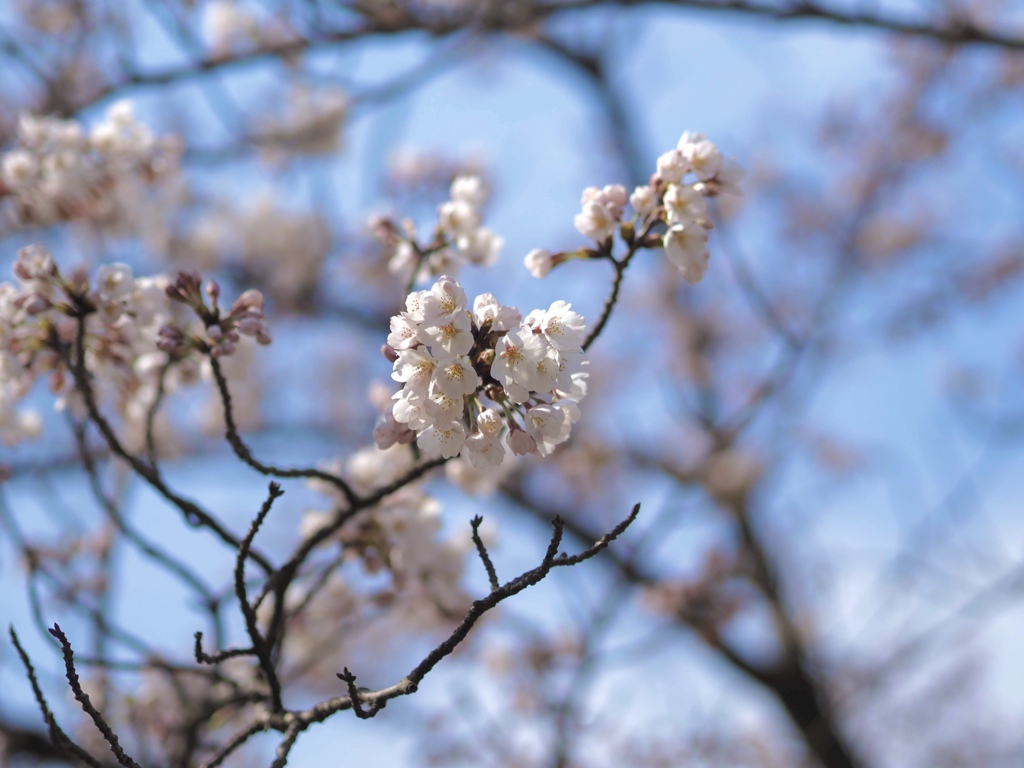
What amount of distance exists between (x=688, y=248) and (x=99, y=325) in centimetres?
152

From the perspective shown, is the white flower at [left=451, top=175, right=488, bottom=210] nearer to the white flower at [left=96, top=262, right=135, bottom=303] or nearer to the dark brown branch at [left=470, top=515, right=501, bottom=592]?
the white flower at [left=96, top=262, right=135, bottom=303]

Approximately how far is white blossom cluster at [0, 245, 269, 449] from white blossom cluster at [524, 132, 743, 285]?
798 mm

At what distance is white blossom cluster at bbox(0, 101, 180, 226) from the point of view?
2.85 meters

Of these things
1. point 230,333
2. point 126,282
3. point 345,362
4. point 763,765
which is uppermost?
point 345,362

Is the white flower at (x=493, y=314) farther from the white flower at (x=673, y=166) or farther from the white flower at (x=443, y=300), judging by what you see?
the white flower at (x=673, y=166)

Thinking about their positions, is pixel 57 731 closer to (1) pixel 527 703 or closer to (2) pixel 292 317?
(1) pixel 527 703

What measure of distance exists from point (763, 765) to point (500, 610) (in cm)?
655

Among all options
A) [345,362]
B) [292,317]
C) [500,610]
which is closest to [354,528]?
[500,610]

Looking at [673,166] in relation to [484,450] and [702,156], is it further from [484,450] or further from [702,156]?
[484,450]

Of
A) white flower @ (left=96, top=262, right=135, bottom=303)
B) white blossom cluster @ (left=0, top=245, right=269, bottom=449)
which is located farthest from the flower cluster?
white flower @ (left=96, top=262, right=135, bottom=303)

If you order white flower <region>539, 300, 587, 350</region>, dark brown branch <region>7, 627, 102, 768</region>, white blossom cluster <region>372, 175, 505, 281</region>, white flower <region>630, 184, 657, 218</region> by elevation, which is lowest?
dark brown branch <region>7, 627, 102, 768</region>

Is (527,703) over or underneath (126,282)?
over

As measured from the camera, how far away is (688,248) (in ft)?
5.65

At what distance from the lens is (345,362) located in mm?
10977
